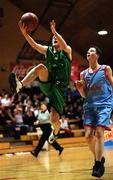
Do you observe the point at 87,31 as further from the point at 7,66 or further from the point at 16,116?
the point at 16,116

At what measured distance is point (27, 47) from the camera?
17.5m

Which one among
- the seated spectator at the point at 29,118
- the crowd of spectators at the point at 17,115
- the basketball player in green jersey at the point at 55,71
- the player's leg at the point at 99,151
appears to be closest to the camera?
the player's leg at the point at 99,151

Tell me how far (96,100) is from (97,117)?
0.76ft

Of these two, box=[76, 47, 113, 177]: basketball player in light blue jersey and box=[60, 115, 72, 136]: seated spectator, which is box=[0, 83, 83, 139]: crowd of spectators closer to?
box=[60, 115, 72, 136]: seated spectator

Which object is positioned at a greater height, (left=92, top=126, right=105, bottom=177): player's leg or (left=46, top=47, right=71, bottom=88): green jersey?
(left=46, top=47, right=71, bottom=88): green jersey

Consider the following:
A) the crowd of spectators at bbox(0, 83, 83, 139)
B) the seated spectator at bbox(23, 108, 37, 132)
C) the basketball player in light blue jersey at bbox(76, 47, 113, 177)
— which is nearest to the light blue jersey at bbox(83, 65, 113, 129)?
the basketball player in light blue jersey at bbox(76, 47, 113, 177)

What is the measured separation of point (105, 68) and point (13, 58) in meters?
12.6

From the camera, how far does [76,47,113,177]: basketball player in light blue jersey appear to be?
540 cm

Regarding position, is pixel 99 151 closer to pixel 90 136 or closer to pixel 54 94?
pixel 90 136

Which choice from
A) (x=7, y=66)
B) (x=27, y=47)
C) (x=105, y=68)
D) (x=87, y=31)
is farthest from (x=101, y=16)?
(x=105, y=68)

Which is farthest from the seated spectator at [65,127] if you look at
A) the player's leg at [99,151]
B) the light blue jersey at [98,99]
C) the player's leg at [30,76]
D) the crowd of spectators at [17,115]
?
the player's leg at [99,151]

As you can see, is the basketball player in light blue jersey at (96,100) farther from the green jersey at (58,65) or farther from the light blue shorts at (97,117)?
the green jersey at (58,65)

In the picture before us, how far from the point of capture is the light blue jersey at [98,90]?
5.50 metres

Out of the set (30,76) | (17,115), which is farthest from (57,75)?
(17,115)
